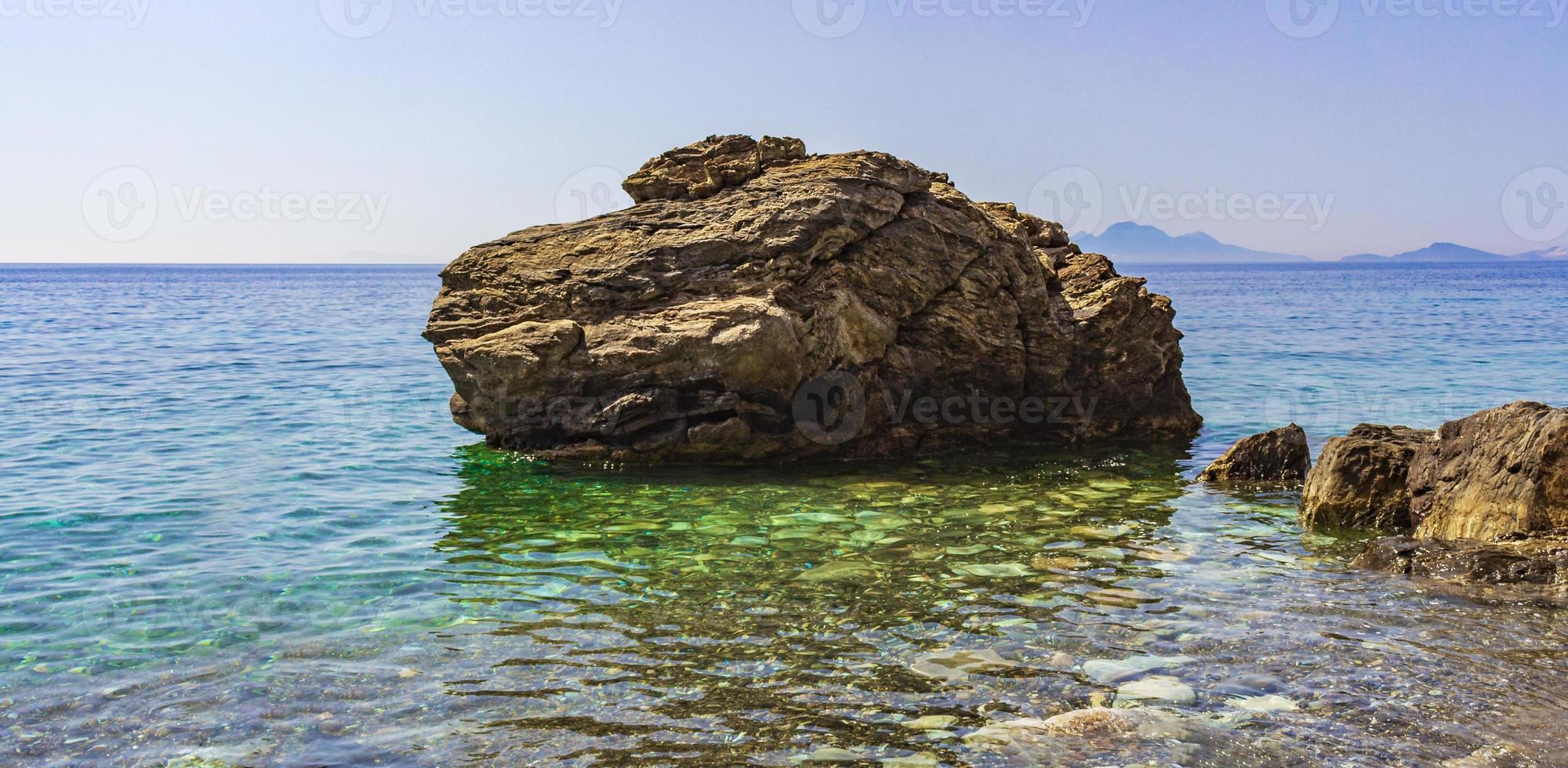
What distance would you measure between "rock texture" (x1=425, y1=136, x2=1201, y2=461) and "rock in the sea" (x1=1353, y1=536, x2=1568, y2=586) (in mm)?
5831

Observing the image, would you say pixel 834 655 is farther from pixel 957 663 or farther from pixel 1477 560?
pixel 1477 560

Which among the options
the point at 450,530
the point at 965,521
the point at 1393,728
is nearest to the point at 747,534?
the point at 965,521

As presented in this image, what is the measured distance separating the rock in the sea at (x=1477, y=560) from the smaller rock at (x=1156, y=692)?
11.1 feet

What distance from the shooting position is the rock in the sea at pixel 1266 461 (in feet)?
42.0

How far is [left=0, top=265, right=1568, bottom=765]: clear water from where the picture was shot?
229 inches

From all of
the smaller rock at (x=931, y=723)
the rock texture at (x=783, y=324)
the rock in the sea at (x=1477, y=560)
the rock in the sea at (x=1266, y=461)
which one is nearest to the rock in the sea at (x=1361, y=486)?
the rock in the sea at (x=1477, y=560)

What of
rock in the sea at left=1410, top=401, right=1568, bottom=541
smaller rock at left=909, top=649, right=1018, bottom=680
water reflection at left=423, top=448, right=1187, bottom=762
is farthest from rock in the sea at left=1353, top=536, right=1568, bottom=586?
smaller rock at left=909, top=649, right=1018, bottom=680

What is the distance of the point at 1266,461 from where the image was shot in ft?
42.3

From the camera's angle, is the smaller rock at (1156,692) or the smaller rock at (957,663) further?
the smaller rock at (957,663)

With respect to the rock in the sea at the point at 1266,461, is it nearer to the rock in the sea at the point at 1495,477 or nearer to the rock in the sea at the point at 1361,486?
the rock in the sea at the point at 1361,486

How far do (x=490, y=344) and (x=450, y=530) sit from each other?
129 inches

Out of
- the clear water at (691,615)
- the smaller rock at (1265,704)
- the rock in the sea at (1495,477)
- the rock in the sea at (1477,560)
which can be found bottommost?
the clear water at (691,615)

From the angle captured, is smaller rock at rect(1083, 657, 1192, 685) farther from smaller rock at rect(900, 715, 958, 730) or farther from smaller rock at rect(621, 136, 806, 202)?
smaller rock at rect(621, 136, 806, 202)

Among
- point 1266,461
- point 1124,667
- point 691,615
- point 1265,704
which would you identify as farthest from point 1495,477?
point 691,615
